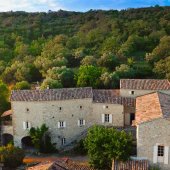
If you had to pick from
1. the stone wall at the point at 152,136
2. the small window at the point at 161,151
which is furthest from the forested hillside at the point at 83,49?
the small window at the point at 161,151

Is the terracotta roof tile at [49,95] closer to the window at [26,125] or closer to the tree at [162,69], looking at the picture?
the window at [26,125]

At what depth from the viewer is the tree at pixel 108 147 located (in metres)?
21.2

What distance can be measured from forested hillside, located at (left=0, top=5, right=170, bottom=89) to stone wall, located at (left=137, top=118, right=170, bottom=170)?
18.8 meters

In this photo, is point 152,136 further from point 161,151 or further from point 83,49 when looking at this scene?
point 83,49

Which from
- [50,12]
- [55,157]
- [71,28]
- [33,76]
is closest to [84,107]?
[55,157]

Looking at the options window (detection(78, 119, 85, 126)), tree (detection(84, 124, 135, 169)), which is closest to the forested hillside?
window (detection(78, 119, 85, 126))

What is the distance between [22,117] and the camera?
2967cm

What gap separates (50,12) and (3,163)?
84848 millimetres

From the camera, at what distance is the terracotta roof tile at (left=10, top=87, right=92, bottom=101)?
29188mm

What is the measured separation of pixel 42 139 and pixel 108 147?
35.6ft

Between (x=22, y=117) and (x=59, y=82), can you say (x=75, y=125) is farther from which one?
(x=59, y=82)

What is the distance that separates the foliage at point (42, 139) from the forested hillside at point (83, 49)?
33.9 feet

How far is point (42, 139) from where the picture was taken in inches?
1170

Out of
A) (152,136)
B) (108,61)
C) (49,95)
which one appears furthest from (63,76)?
(152,136)
